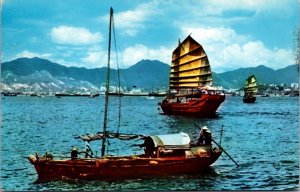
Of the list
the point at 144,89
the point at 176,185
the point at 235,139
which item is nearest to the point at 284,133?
the point at 235,139

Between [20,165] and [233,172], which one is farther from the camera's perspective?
[20,165]

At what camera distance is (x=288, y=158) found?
20734 millimetres

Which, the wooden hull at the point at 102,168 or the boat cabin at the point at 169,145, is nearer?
the wooden hull at the point at 102,168

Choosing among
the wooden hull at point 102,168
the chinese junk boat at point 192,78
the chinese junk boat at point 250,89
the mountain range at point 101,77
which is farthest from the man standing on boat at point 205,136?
the chinese junk boat at point 250,89

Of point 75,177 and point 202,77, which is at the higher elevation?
point 202,77

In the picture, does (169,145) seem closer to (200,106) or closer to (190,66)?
(200,106)

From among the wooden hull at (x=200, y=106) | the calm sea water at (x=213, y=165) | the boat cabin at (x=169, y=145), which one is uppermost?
the wooden hull at (x=200, y=106)

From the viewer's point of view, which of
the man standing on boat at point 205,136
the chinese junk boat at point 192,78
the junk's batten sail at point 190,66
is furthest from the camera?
the chinese junk boat at point 192,78

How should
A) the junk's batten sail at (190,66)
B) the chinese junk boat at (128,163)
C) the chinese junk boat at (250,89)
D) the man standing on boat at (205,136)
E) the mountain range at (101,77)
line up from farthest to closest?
1. the chinese junk boat at (250,89)
2. the junk's batten sail at (190,66)
3. the mountain range at (101,77)
4. the man standing on boat at (205,136)
5. the chinese junk boat at (128,163)

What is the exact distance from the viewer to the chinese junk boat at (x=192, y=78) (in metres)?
41.7

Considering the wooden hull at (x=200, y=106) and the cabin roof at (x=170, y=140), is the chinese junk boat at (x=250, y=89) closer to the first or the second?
the wooden hull at (x=200, y=106)

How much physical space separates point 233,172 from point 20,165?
772 cm

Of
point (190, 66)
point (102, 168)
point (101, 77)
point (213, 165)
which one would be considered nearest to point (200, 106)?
point (190, 66)

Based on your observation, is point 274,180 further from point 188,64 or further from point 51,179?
point 188,64
